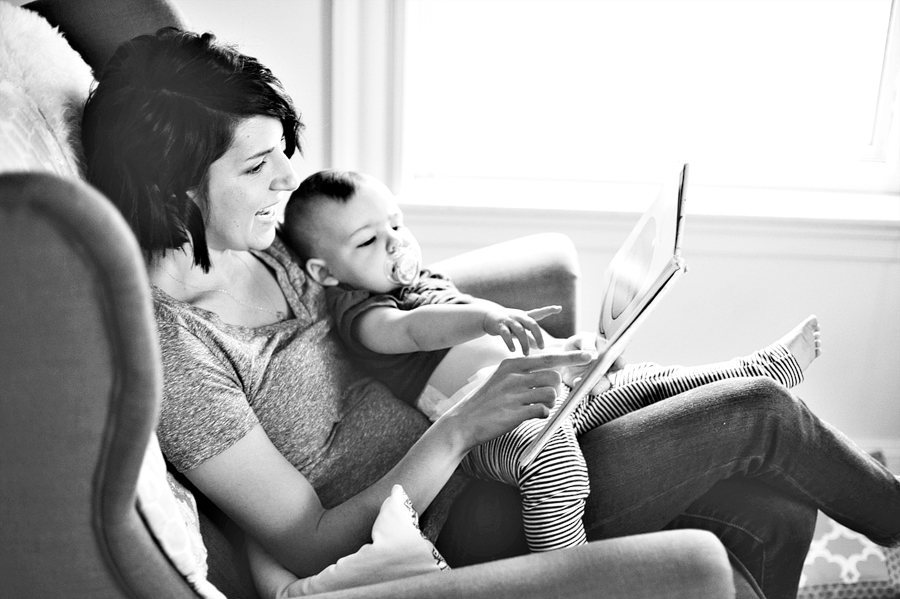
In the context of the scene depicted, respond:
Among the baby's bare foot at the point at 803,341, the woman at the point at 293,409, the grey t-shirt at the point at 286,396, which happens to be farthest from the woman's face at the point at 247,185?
the baby's bare foot at the point at 803,341

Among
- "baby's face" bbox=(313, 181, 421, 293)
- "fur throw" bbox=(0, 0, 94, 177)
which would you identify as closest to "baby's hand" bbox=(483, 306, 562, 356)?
"baby's face" bbox=(313, 181, 421, 293)

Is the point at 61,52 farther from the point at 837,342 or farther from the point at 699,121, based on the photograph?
the point at 837,342

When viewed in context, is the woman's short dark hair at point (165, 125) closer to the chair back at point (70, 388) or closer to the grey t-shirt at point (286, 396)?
the grey t-shirt at point (286, 396)

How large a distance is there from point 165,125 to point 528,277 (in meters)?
0.76

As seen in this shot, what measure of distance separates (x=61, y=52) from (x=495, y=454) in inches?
31.9

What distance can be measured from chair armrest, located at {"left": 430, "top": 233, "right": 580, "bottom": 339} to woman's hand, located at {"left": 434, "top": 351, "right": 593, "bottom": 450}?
0.50 meters

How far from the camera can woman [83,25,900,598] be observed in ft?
3.42

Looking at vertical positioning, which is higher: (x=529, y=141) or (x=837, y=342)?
(x=529, y=141)

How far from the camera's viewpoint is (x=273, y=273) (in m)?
1.35

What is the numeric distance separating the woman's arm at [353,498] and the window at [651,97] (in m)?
1.12

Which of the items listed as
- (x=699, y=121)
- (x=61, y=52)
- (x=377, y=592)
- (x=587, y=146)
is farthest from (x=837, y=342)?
(x=61, y=52)

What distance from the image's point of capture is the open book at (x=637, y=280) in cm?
91

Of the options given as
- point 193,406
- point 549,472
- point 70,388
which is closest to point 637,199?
point 549,472

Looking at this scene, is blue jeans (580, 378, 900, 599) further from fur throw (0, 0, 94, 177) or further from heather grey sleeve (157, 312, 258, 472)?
fur throw (0, 0, 94, 177)
